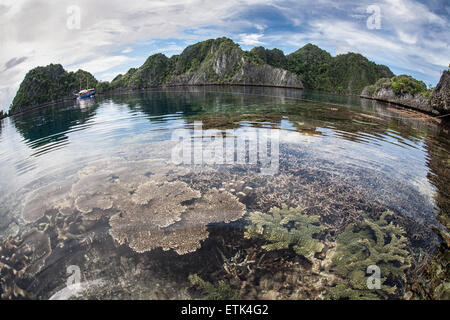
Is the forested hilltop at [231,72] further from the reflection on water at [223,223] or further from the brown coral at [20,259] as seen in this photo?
the brown coral at [20,259]

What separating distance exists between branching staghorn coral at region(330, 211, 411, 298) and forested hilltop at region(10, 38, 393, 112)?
106006 mm

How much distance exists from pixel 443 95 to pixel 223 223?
26.3m

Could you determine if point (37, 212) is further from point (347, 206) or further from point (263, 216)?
point (347, 206)

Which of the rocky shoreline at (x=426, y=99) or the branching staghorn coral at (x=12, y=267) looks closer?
the branching staghorn coral at (x=12, y=267)

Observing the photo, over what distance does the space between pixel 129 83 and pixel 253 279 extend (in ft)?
516

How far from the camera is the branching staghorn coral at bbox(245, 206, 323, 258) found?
4117 mm

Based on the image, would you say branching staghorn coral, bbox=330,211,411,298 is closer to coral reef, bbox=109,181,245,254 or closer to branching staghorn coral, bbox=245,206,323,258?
branching staghorn coral, bbox=245,206,323,258

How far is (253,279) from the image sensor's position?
136 inches

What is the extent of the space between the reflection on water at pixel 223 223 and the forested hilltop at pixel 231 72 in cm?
10156

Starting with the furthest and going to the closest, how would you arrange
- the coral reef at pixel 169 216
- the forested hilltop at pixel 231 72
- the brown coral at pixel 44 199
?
1. the forested hilltop at pixel 231 72
2. the brown coral at pixel 44 199
3. the coral reef at pixel 169 216

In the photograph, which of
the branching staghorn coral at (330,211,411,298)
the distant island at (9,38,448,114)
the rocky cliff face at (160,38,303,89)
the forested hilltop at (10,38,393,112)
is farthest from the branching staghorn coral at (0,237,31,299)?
the rocky cliff face at (160,38,303,89)

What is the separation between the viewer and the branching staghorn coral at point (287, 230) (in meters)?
4.12

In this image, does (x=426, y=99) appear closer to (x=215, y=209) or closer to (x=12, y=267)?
(x=215, y=209)

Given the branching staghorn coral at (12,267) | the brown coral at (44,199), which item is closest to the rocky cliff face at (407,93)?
the brown coral at (44,199)
